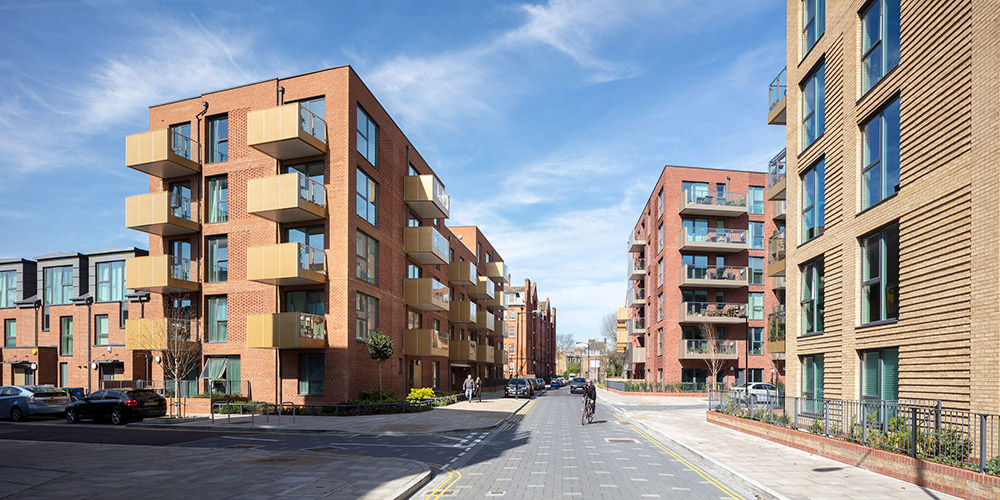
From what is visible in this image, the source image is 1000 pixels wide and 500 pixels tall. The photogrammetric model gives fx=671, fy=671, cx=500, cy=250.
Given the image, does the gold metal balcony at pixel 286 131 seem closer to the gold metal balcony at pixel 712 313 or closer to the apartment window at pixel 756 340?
the gold metal balcony at pixel 712 313

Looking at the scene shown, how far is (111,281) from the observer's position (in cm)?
4072

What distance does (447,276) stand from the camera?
1949 inches

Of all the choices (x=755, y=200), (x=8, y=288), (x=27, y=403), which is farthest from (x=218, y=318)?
(x=755, y=200)

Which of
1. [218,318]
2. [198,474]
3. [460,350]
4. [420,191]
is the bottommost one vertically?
[460,350]

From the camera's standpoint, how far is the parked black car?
24.5m

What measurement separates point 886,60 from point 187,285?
90.7 ft

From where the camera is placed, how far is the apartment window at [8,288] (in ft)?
145

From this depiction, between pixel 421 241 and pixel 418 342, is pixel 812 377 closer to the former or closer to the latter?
pixel 418 342

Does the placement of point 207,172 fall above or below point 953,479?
above

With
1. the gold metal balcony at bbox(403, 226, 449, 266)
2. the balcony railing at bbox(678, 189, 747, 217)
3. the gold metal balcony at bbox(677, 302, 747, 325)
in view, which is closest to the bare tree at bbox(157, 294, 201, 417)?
the gold metal balcony at bbox(403, 226, 449, 266)

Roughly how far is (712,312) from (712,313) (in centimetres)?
8

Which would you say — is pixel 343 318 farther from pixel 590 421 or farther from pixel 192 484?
pixel 192 484

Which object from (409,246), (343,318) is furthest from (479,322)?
(343,318)

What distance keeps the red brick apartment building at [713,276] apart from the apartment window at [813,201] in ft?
88.4
